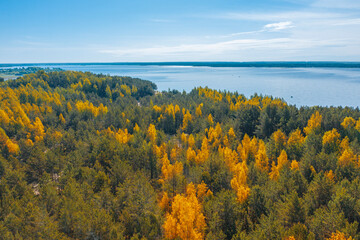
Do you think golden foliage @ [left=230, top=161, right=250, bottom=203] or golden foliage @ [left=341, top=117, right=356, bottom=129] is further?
golden foliage @ [left=341, top=117, right=356, bottom=129]

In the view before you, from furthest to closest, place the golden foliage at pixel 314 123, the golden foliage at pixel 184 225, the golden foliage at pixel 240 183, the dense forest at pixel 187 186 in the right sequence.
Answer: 1. the golden foliage at pixel 314 123
2. the golden foliage at pixel 240 183
3. the dense forest at pixel 187 186
4. the golden foliage at pixel 184 225

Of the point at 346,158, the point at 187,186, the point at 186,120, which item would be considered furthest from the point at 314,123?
the point at 187,186

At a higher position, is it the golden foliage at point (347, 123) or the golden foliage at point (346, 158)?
the golden foliage at point (347, 123)

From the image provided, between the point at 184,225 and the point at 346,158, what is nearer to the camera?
the point at 184,225

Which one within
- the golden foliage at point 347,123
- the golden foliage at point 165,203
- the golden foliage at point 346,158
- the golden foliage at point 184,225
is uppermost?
the golden foliage at point 347,123

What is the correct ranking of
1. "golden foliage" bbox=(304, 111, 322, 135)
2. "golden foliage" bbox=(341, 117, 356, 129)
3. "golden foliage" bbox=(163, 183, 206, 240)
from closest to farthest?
"golden foliage" bbox=(163, 183, 206, 240) < "golden foliage" bbox=(341, 117, 356, 129) < "golden foliage" bbox=(304, 111, 322, 135)

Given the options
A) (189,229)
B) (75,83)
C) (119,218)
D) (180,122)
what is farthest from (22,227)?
(75,83)

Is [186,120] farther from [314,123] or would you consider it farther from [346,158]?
[346,158]

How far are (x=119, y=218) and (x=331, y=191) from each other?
96.4ft

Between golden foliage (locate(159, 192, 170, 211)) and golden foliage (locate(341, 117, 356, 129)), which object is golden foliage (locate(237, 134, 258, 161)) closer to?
golden foliage (locate(159, 192, 170, 211))

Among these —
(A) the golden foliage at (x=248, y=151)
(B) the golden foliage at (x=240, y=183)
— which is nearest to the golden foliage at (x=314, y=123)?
(A) the golden foliage at (x=248, y=151)

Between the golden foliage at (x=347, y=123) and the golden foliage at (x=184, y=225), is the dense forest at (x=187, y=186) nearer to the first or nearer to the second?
the golden foliage at (x=184, y=225)

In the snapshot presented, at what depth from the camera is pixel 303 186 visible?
36.6m

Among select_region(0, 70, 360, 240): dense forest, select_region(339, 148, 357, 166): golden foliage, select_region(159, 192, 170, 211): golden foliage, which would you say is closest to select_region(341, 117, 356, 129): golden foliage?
select_region(0, 70, 360, 240): dense forest
